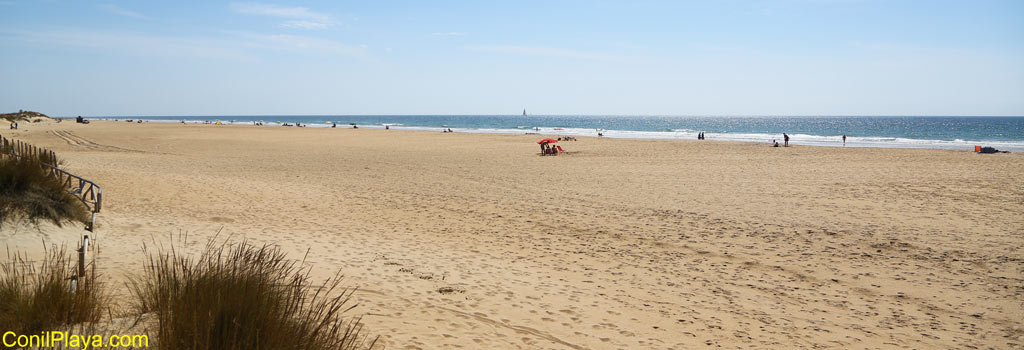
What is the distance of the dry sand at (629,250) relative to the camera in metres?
5.52

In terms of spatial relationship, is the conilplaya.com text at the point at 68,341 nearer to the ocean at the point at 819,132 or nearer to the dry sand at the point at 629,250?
the dry sand at the point at 629,250

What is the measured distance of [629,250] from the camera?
341 inches

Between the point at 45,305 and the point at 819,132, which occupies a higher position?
the point at 819,132

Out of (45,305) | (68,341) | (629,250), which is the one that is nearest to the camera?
(68,341)

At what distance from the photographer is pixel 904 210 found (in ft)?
38.7

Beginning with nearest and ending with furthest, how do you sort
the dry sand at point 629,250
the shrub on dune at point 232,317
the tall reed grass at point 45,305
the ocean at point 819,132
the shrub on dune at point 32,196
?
the shrub on dune at point 232,317 < the tall reed grass at point 45,305 < the dry sand at point 629,250 < the shrub on dune at point 32,196 < the ocean at point 819,132

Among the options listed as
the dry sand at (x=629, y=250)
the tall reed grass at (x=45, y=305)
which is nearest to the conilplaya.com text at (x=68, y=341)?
the tall reed grass at (x=45, y=305)

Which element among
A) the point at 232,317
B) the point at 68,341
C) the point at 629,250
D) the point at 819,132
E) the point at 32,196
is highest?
the point at 819,132

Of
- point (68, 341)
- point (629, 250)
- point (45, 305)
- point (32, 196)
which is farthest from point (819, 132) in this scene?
point (68, 341)

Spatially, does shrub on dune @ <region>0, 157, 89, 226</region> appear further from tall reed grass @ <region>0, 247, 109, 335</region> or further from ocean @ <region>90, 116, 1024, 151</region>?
ocean @ <region>90, 116, 1024, 151</region>

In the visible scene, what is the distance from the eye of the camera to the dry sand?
5516 millimetres

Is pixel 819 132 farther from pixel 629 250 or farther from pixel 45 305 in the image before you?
pixel 45 305

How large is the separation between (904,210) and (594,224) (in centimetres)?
679

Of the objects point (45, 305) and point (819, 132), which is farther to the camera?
point (819, 132)
